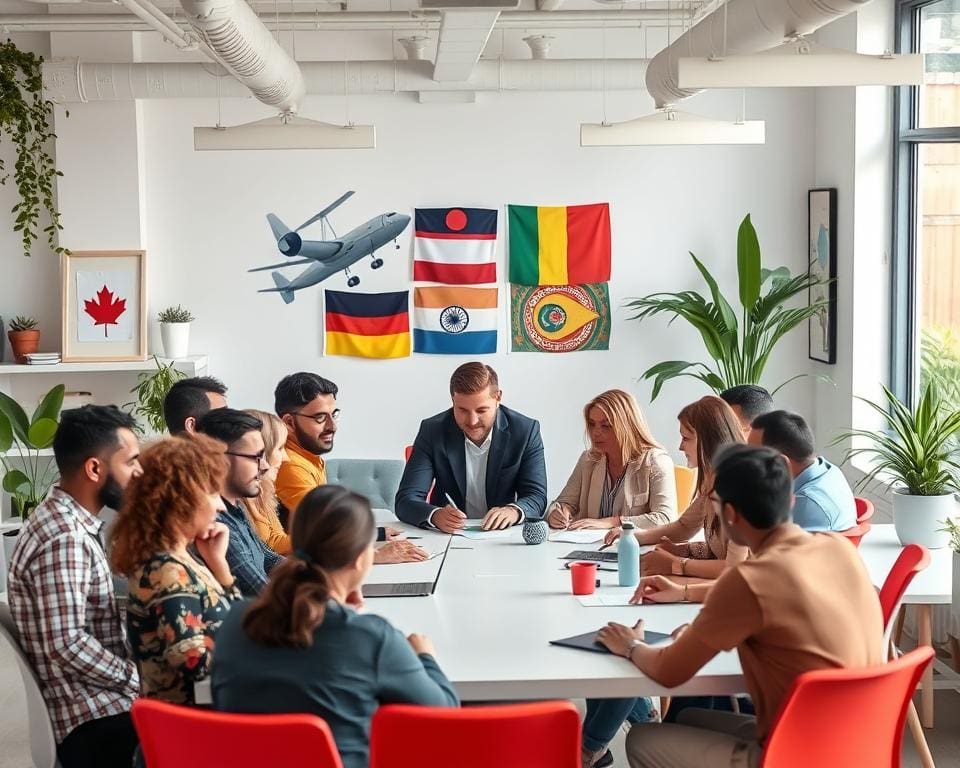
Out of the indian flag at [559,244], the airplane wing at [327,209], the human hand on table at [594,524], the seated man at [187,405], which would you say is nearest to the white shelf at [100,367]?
the airplane wing at [327,209]

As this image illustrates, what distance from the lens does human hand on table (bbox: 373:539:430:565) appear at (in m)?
4.18

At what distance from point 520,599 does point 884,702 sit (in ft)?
3.94

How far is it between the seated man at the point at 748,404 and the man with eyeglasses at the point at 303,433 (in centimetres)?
154

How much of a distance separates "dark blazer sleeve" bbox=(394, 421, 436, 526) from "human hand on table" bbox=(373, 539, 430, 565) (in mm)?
596

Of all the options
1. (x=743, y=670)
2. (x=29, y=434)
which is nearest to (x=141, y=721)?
(x=743, y=670)

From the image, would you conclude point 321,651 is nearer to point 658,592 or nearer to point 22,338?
point 658,592

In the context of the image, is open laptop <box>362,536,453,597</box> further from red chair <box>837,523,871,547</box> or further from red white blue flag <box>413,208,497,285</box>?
red white blue flag <box>413,208,497,285</box>

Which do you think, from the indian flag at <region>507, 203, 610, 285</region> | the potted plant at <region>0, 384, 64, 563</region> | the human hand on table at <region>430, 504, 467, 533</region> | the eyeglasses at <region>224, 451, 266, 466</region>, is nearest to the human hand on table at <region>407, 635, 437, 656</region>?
the eyeglasses at <region>224, 451, 266, 466</region>

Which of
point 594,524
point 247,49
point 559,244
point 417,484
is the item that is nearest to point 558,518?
point 594,524

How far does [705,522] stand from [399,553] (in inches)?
41.8

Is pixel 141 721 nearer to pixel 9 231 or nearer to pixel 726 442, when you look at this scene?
pixel 726 442

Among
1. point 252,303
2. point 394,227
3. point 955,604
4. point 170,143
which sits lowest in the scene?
point 955,604

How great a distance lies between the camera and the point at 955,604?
12.5ft

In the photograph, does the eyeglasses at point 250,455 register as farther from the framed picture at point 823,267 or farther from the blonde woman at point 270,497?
the framed picture at point 823,267
